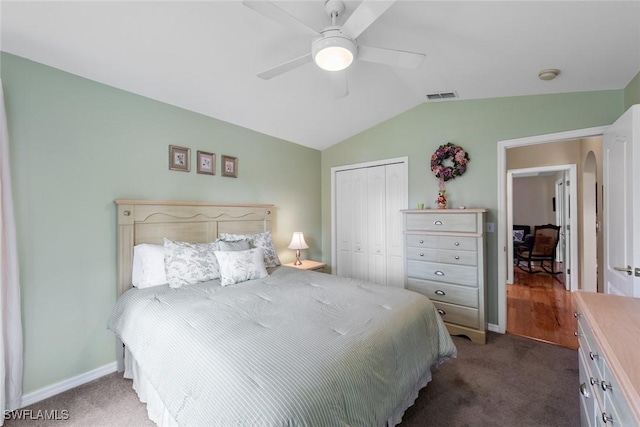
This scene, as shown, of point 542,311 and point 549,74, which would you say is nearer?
point 549,74

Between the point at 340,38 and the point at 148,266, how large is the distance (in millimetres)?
2227

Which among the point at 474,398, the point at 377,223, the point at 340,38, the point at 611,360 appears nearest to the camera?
the point at 611,360

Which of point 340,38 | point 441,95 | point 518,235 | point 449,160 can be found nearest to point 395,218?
point 449,160

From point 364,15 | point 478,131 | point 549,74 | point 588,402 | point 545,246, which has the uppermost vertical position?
point 549,74

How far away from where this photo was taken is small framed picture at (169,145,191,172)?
274 centimetres

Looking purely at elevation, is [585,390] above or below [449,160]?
below

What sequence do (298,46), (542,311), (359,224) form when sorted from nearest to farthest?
(298,46), (542,311), (359,224)

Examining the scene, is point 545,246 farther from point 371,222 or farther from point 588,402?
point 588,402

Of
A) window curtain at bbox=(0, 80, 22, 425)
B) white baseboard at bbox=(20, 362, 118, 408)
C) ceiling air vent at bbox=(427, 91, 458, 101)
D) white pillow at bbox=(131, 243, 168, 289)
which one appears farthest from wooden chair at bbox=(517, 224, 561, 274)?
window curtain at bbox=(0, 80, 22, 425)

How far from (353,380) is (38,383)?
7.76ft

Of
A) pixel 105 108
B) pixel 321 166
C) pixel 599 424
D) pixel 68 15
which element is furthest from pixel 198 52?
pixel 599 424

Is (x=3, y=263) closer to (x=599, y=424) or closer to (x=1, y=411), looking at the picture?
(x=1, y=411)

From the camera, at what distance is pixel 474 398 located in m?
1.97

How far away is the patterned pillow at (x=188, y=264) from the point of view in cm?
227
